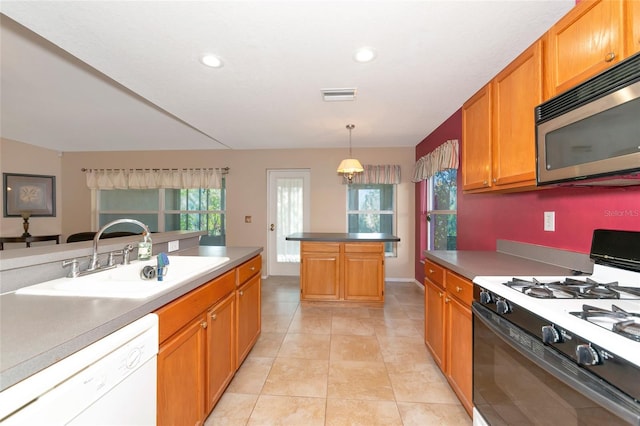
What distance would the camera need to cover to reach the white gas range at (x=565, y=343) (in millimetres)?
706

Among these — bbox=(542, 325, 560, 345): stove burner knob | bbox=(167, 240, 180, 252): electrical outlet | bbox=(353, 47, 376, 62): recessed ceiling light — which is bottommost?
bbox=(542, 325, 560, 345): stove burner knob

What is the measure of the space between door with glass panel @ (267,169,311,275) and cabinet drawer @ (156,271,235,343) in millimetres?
3157

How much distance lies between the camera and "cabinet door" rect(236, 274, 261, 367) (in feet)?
6.20

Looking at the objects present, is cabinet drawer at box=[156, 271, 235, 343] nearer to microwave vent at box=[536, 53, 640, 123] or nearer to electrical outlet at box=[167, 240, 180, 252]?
electrical outlet at box=[167, 240, 180, 252]

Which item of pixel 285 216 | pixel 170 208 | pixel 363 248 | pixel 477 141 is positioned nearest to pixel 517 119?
pixel 477 141

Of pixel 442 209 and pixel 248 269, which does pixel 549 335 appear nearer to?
pixel 248 269

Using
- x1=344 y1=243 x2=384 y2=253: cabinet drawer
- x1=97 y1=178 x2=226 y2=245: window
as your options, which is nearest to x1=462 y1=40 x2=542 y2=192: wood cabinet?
x1=344 y1=243 x2=384 y2=253: cabinet drawer

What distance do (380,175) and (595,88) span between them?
350 cm

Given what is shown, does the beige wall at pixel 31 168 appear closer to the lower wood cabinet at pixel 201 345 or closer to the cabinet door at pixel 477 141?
the lower wood cabinet at pixel 201 345

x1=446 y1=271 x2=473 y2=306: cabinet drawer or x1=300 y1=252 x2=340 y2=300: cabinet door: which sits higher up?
Answer: x1=446 y1=271 x2=473 y2=306: cabinet drawer

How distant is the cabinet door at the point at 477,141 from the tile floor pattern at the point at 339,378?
1.55 m

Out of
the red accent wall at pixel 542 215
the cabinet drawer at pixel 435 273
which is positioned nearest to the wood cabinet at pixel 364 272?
the red accent wall at pixel 542 215

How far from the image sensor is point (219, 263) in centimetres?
167

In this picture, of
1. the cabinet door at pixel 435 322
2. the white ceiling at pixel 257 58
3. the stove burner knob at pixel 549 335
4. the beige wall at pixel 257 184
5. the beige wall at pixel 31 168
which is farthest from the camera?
the beige wall at pixel 257 184
